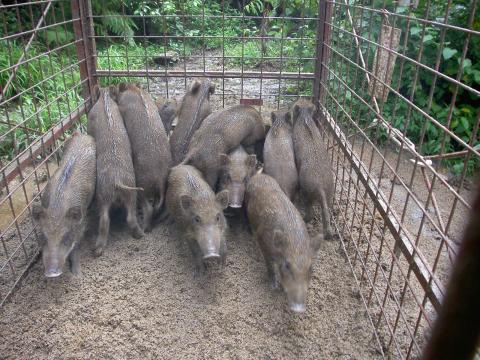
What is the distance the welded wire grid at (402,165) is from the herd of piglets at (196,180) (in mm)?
352

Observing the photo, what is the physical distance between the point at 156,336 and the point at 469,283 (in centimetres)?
227

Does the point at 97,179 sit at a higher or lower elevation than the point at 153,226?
higher

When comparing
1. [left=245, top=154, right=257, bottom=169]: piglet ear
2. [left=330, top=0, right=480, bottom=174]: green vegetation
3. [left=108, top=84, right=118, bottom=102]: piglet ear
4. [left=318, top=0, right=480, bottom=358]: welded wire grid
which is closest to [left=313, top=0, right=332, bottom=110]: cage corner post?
[left=318, top=0, right=480, bottom=358]: welded wire grid

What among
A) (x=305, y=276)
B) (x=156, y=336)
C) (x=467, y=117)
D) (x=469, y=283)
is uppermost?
(x=469, y=283)

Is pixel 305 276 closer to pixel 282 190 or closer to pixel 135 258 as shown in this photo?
pixel 282 190

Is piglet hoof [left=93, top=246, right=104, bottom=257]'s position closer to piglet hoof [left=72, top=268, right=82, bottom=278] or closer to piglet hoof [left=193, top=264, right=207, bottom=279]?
piglet hoof [left=72, top=268, right=82, bottom=278]

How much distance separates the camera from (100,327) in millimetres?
2473

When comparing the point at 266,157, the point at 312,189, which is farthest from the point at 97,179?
the point at 312,189

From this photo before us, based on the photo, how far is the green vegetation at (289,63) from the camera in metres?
3.18

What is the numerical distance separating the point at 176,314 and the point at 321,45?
282cm

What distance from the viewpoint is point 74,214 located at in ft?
9.72

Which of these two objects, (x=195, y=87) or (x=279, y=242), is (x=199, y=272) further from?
(x=195, y=87)

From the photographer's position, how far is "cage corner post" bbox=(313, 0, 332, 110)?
13.1ft

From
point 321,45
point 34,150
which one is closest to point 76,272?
point 34,150
